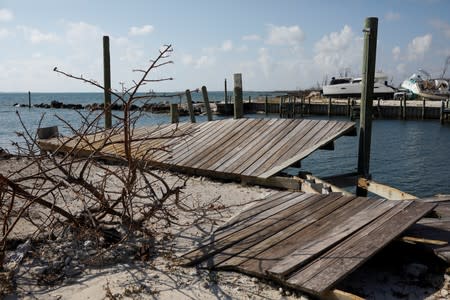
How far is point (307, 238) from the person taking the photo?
14.5ft

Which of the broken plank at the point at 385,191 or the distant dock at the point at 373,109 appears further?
the distant dock at the point at 373,109

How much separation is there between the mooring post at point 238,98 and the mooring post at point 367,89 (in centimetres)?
365

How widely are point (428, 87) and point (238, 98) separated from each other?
46723mm

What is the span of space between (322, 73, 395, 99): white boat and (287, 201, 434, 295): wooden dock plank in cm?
4890

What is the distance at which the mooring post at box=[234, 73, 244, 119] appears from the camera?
1098 centimetres

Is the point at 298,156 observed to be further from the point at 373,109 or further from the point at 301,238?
the point at 373,109

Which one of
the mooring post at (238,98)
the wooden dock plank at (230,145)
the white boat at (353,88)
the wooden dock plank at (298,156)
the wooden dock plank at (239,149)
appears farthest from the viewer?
the white boat at (353,88)

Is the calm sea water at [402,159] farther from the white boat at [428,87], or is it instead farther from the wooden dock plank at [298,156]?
the white boat at [428,87]

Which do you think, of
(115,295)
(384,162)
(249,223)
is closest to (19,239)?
(115,295)

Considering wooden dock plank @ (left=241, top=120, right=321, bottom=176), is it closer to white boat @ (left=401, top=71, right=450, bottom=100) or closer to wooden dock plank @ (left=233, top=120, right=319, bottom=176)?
wooden dock plank @ (left=233, top=120, right=319, bottom=176)

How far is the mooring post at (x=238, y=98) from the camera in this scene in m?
11.0

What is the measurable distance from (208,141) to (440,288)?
641 centimetres

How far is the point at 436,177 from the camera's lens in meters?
15.6

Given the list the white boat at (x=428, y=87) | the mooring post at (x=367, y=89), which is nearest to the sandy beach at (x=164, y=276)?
the mooring post at (x=367, y=89)
